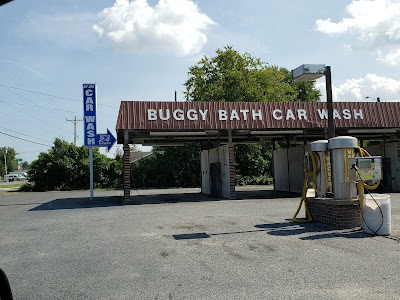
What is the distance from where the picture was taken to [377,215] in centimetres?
888

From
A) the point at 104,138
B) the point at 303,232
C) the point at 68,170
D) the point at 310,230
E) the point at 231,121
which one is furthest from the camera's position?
the point at 68,170

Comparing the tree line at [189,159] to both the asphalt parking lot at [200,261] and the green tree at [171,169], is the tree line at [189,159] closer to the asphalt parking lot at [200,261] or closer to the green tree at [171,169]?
the green tree at [171,169]

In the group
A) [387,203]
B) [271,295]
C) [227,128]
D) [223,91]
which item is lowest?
[271,295]

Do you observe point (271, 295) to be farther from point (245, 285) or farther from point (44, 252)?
point (44, 252)

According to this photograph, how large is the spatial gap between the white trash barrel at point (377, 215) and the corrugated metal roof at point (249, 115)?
1113cm

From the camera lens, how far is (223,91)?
138ft

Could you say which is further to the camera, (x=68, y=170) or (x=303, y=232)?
(x=68, y=170)

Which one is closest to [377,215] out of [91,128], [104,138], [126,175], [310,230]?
[310,230]

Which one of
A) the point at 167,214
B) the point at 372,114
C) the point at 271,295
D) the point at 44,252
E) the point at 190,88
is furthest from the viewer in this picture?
the point at 190,88

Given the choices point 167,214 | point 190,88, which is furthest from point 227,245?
point 190,88

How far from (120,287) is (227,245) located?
3.09 m

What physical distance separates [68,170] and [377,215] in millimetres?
30495

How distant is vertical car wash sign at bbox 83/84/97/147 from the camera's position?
21547 millimetres

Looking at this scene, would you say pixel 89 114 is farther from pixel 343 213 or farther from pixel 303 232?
pixel 343 213
